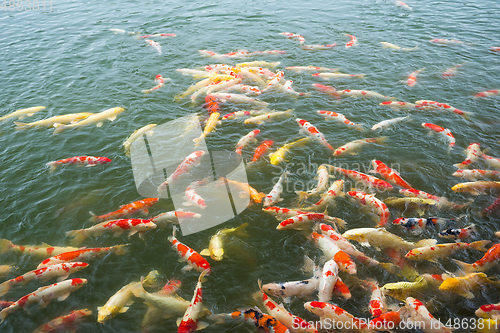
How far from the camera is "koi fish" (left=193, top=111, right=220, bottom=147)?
322 inches

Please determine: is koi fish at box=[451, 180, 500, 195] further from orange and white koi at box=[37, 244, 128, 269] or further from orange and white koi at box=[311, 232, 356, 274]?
orange and white koi at box=[37, 244, 128, 269]

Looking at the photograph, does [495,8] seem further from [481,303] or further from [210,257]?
[210,257]

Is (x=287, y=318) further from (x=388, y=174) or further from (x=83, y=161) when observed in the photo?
(x=83, y=161)

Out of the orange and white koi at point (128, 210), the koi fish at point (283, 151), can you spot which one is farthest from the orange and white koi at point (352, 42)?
the orange and white koi at point (128, 210)

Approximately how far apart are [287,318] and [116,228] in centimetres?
348

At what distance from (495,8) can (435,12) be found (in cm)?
327

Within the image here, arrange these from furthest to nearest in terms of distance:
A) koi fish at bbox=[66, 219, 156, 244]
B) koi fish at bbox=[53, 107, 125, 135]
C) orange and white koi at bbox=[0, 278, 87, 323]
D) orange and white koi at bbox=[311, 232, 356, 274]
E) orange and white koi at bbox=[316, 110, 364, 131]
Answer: koi fish at bbox=[53, 107, 125, 135], orange and white koi at bbox=[316, 110, 364, 131], koi fish at bbox=[66, 219, 156, 244], orange and white koi at bbox=[311, 232, 356, 274], orange and white koi at bbox=[0, 278, 87, 323]

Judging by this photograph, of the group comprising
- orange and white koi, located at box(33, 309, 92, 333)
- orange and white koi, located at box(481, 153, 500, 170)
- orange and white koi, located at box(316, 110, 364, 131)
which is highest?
orange and white koi, located at box(316, 110, 364, 131)

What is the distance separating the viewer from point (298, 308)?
4637 mm

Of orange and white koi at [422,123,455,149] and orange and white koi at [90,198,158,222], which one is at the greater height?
orange and white koi at [422,123,455,149]

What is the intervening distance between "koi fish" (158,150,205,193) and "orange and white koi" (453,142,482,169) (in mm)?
5884

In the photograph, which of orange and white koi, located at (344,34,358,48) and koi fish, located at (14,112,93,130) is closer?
koi fish, located at (14,112,93,130)

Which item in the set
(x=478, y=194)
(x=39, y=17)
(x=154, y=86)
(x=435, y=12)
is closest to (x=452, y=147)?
(x=478, y=194)

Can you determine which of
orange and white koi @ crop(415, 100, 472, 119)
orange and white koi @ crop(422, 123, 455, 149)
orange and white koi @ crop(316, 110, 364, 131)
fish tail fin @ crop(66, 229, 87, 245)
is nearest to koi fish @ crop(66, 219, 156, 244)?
fish tail fin @ crop(66, 229, 87, 245)
